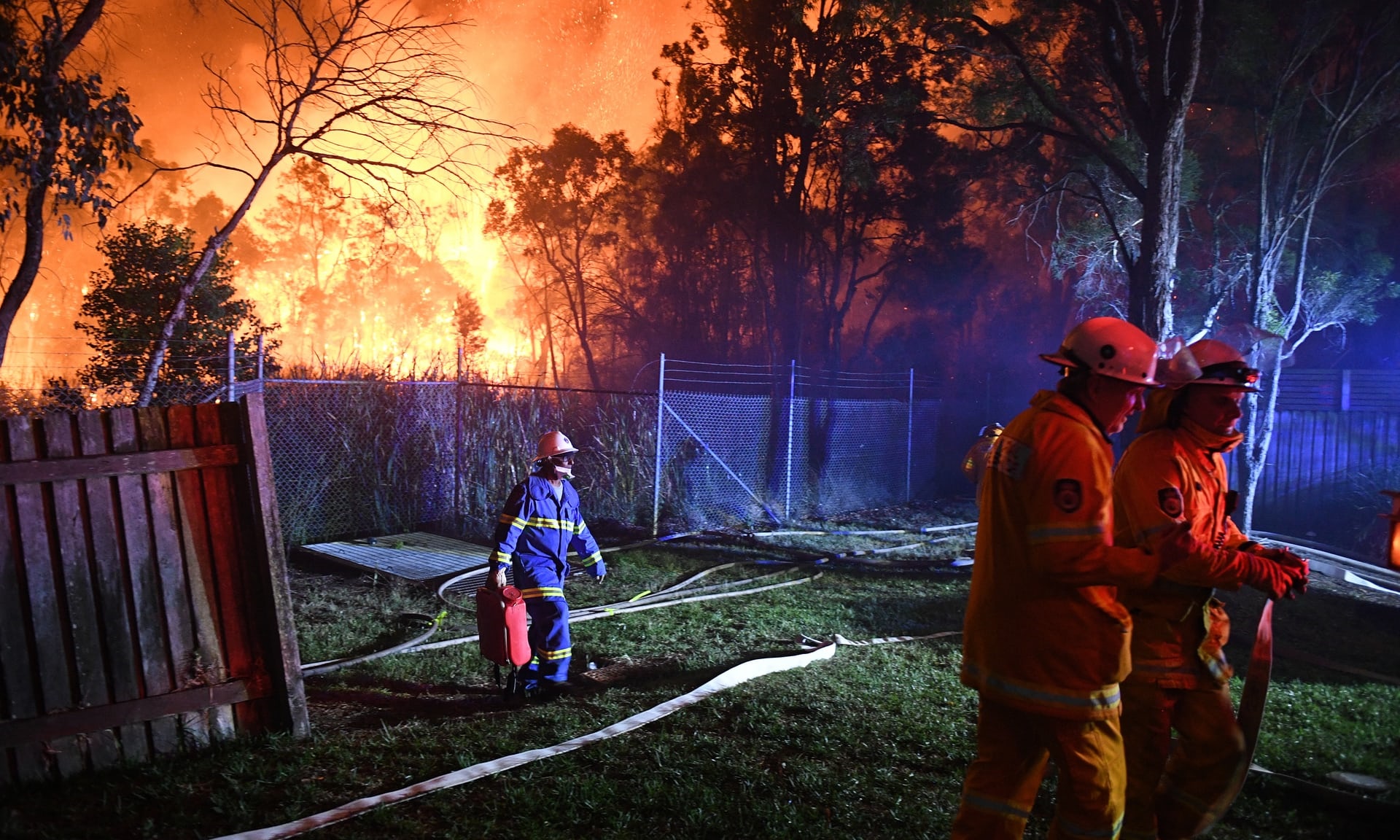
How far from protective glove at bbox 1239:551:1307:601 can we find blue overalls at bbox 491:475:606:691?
3837mm

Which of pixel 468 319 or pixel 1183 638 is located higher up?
pixel 468 319

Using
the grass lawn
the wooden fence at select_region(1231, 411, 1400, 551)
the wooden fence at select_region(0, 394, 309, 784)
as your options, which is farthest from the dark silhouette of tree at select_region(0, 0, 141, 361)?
the wooden fence at select_region(1231, 411, 1400, 551)

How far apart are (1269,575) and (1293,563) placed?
15cm

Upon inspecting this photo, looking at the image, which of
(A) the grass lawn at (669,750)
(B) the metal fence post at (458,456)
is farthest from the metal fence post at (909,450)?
(A) the grass lawn at (669,750)

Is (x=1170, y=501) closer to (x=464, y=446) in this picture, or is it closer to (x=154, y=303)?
(x=464, y=446)

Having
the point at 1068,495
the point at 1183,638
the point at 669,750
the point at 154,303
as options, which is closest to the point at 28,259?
the point at 669,750

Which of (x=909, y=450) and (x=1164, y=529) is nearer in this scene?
(x=1164, y=529)

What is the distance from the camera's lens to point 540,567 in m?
5.62

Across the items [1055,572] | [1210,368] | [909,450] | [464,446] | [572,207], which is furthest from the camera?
[572,207]

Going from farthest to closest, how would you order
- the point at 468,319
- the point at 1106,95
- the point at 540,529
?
1. the point at 468,319
2. the point at 1106,95
3. the point at 540,529

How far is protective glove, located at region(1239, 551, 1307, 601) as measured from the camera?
2.83 m

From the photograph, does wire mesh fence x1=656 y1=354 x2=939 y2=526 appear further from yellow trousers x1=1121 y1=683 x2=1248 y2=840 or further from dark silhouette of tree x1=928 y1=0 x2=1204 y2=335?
yellow trousers x1=1121 y1=683 x2=1248 y2=840

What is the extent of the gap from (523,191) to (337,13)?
2060cm

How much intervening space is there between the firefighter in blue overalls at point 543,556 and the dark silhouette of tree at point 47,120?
14.1 feet
